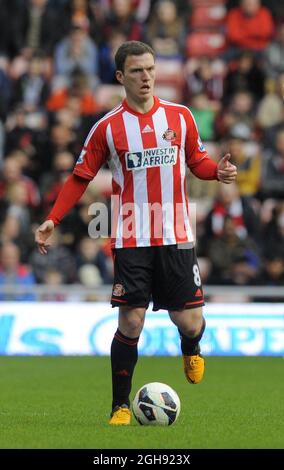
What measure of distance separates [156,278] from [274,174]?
30.4 ft

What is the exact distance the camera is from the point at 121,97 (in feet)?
59.6

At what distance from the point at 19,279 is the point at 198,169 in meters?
7.83

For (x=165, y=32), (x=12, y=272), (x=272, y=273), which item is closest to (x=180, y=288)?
(x=12, y=272)

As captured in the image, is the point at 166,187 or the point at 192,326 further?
the point at 192,326

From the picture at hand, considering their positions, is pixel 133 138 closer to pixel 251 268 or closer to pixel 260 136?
pixel 251 268

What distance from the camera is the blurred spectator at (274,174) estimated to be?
17.4 m

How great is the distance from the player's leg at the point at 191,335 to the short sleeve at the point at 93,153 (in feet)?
3.63

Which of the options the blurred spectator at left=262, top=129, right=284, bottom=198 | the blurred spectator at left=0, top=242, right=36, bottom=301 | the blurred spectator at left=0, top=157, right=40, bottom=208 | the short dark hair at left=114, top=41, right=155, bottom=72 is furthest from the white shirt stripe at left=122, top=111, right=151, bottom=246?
the blurred spectator at left=262, top=129, right=284, bottom=198

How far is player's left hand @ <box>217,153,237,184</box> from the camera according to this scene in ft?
27.2

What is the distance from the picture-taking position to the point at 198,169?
8.57m

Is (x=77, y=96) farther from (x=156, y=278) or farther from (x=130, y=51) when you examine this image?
(x=156, y=278)

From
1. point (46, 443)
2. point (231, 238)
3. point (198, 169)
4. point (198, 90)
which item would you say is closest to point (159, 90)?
point (198, 90)

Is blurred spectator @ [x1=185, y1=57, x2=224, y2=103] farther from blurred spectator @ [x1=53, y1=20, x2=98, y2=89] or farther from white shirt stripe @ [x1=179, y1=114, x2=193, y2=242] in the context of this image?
white shirt stripe @ [x1=179, y1=114, x2=193, y2=242]

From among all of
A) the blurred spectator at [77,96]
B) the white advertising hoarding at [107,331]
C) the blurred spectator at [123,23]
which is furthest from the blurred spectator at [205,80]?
the white advertising hoarding at [107,331]
